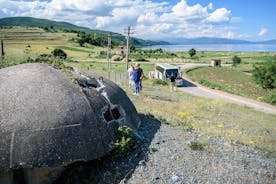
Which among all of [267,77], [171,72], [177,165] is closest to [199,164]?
[177,165]

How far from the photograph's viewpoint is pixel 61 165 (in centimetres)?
870

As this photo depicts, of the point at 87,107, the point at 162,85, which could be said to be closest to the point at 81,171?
the point at 87,107

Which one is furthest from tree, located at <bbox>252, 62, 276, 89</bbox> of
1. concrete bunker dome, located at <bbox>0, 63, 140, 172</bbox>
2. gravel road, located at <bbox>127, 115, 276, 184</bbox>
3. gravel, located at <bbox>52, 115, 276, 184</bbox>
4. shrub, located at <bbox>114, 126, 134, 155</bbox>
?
concrete bunker dome, located at <bbox>0, 63, 140, 172</bbox>

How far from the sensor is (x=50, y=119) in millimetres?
8805

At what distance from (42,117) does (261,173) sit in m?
6.70

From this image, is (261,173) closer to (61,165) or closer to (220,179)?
(220,179)

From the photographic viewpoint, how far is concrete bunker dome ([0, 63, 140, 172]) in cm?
840

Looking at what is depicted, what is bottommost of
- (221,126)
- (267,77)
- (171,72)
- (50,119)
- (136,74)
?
(267,77)

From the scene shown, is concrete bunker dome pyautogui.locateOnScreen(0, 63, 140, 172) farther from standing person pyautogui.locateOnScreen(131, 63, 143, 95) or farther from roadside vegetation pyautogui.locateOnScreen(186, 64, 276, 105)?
roadside vegetation pyautogui.locateOnScreen(186, 64, 276, 105)

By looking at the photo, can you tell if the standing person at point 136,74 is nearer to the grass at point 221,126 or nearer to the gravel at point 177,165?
the grass at point 221,126

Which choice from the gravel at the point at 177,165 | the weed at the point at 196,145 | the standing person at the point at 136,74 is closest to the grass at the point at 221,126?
the weed at the point at 196,145

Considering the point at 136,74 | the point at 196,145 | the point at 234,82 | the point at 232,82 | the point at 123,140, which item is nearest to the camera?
the point at 123,140

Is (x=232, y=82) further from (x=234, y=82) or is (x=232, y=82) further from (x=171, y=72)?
(x=171, y=72)

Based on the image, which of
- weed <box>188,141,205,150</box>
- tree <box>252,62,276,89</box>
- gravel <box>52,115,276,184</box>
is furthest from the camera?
tree <box>252,62,276,89</box>
